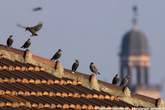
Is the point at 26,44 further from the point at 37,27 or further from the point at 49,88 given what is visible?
the point at 49,88

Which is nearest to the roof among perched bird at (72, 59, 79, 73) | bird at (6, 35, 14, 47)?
perched bird at (72, 59, 79, 73)

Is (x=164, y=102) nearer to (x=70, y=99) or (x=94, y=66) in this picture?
(x=70, y=99)

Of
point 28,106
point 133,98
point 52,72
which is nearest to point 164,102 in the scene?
point 133,98

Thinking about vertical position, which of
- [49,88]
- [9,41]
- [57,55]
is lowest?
[49,88]

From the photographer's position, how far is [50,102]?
25.5 meters

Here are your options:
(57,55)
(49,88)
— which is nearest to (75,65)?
(57,55)

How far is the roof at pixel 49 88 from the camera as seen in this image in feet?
82.9

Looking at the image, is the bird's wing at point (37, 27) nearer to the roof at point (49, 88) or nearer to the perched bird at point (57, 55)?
the perched bird at point (57, 55)

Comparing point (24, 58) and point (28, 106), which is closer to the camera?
point (28, 106)

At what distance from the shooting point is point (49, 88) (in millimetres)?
26656

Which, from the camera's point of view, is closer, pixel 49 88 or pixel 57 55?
pixel 49 88

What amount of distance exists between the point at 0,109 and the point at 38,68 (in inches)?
196

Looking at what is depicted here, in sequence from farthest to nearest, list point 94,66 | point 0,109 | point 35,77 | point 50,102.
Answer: point 94,66 → point 35,77 → point 50,102 → point 0,109

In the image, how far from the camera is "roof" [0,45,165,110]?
82.9ft
